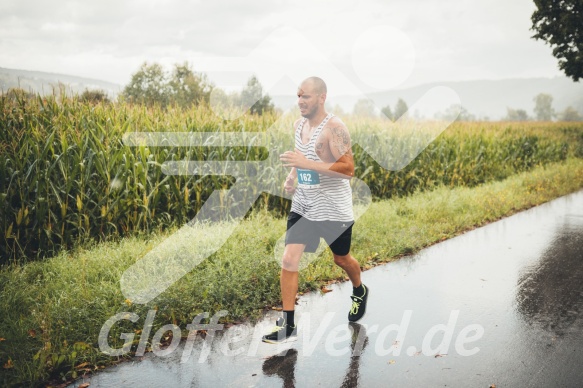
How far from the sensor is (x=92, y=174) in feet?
21.0

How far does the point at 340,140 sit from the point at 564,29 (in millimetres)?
33082

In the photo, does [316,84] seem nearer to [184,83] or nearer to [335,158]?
[335,158]

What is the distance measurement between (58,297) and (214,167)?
12.6 feet

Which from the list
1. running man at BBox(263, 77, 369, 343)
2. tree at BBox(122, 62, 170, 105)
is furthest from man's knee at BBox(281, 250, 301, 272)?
tree at BBox(122, 62, 170, 105)

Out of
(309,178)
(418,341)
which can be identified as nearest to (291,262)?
(309,178)

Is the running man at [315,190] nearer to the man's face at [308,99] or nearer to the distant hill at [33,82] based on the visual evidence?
the man's face at [308,99]

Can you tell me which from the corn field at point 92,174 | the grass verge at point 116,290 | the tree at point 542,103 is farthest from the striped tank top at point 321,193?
the tree at point 542,103

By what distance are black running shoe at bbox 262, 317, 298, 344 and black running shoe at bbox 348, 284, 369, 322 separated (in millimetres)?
632

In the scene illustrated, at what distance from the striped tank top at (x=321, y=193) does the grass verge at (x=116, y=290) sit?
1.21 meters

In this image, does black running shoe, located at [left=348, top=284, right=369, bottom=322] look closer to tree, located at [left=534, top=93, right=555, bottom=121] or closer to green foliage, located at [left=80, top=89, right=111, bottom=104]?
green foliage, located at [left=80, top=89, right=111, bottom=104]

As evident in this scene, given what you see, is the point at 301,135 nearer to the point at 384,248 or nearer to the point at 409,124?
the point at 384,248

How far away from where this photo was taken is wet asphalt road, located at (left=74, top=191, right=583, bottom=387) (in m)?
3.20

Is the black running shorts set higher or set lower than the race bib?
lower

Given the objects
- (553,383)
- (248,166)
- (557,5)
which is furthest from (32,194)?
(557,5)
